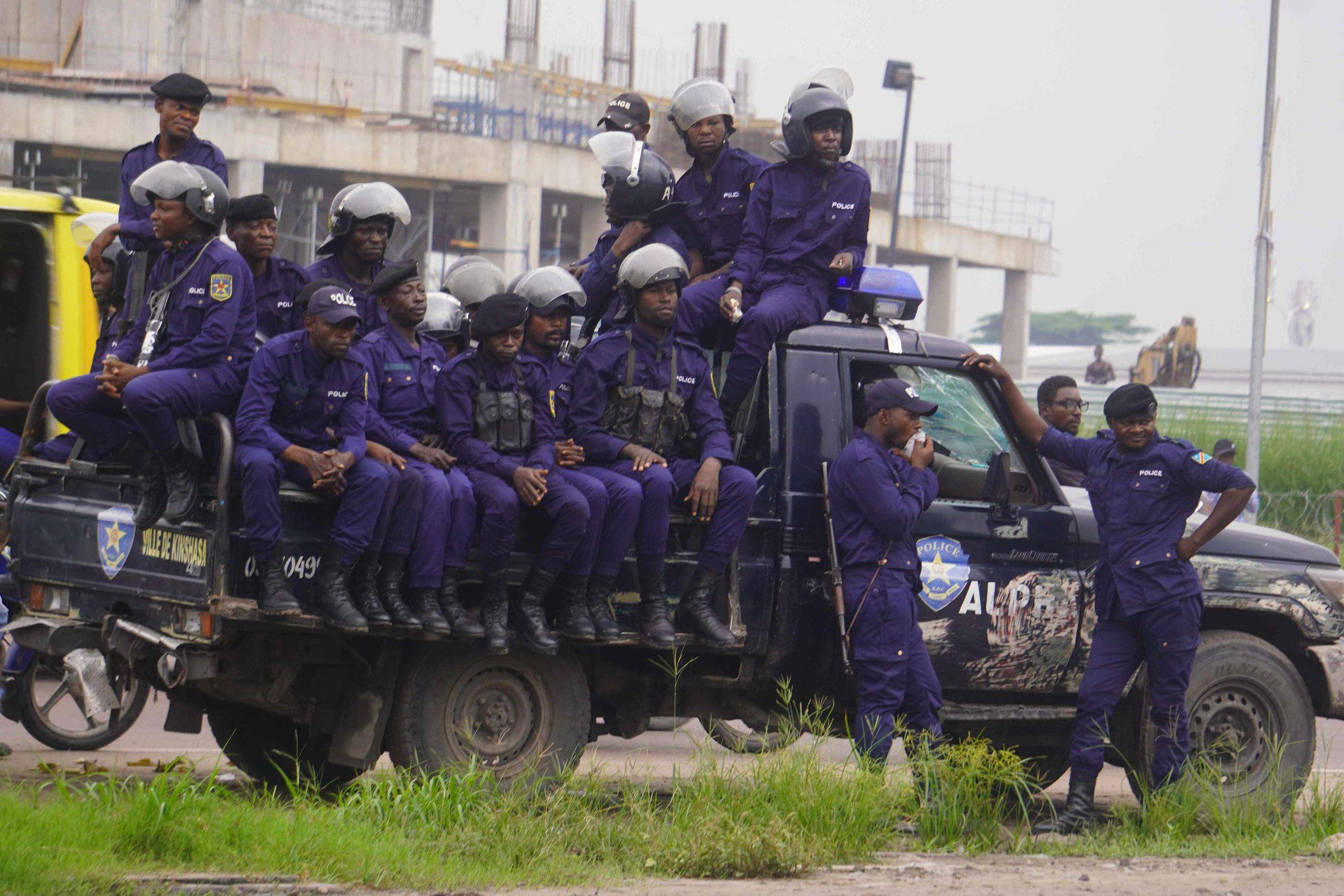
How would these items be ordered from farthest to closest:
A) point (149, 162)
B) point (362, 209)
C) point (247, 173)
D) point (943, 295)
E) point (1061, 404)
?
point (943, 295) → point (247, 173) → point (1061, 404) → point (149, 162) → point (362, 209)

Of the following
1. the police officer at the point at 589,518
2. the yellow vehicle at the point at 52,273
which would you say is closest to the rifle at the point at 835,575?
the police officer at the point at 589,518

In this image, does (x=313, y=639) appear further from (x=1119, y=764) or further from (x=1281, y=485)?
(x=1281, y=485)

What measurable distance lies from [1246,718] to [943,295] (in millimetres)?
38943

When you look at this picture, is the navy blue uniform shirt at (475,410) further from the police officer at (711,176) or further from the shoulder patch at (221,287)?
the police officer at (711,176)

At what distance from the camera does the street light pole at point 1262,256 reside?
61.8 ft

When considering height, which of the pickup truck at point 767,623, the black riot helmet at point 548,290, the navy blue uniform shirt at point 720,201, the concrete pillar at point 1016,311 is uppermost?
the concrete pillar at point 1016,311

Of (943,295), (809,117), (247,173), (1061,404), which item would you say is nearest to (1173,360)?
(943,295)

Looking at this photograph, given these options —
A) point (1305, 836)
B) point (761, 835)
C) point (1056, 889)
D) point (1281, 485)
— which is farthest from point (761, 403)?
point (1281, 485)

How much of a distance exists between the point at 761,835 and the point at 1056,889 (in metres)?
1.01

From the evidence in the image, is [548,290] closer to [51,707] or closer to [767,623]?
[767,623]

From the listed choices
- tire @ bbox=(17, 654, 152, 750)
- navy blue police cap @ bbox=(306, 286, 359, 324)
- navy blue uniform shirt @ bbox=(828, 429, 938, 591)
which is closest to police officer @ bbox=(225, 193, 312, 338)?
navy blue police cap @ bbox=(306, 286, 359, 324)

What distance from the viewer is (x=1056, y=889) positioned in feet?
17.3

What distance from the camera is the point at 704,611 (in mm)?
6410

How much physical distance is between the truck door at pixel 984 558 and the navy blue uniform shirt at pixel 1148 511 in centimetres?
20
